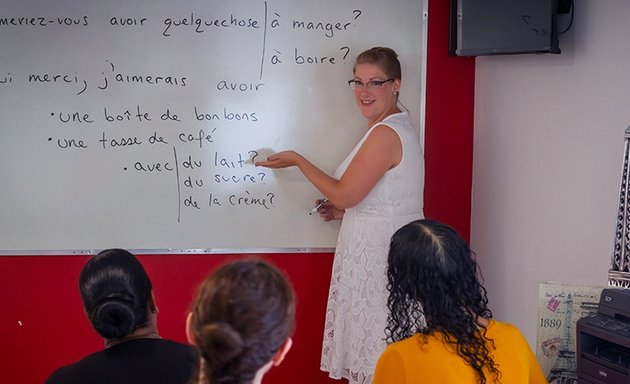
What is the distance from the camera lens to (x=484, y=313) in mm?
1871

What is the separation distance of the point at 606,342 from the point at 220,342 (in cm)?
112

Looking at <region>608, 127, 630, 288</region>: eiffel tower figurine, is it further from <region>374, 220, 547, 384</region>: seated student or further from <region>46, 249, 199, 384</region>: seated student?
<region>46, 249, 199, 384</region>: seated student

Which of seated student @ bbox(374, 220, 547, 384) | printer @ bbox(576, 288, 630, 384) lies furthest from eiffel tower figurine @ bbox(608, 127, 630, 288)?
seated student @ bbox(374, 220, 547, 384)

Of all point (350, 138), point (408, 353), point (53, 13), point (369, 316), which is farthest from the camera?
point (350, 138)

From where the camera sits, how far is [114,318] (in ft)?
6.29

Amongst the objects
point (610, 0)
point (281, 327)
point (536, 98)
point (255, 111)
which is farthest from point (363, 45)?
point (281, 327)

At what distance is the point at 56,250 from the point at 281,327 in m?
2.29

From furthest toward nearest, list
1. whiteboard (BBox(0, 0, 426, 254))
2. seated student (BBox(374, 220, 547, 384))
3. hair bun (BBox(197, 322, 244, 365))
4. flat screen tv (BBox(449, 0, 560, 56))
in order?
whiteboard (BBox(0, 0, 426, 254)) → flat screen tv (BBox(449, 0, 560, 56)) → seated student (BBox(374, 220, 547, 384)) → hair bun (BBox(197, 322, 244, 365))

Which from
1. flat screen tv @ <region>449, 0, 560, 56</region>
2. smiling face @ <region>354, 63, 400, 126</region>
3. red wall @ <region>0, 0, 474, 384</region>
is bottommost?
red wall @ <region>0, 0, 474, 384</region>

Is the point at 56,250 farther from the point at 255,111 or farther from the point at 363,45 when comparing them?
the point at 363,45

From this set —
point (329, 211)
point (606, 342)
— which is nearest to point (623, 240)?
point (606, 342)

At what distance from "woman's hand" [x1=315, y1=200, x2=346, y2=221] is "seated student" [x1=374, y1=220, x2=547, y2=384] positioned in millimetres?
1606

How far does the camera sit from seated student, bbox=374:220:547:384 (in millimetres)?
1747

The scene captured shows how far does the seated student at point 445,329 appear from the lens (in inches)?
68.8
